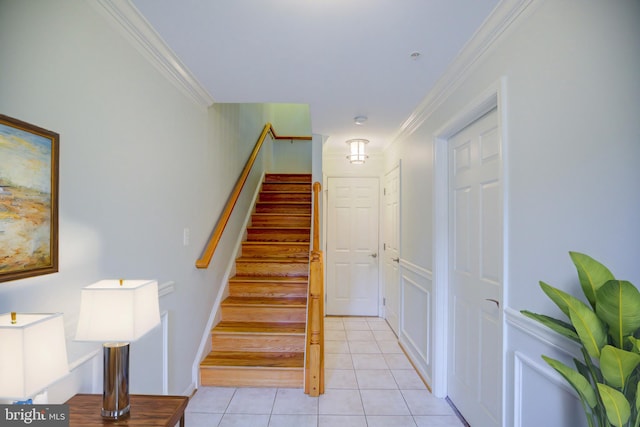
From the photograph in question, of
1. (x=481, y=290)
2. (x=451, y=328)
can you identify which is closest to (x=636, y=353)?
(x=481, y=290)

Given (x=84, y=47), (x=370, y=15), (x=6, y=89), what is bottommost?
(x=6, y=89)

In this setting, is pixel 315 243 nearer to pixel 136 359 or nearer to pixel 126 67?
pixel 136 359

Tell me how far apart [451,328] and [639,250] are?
5.44ft

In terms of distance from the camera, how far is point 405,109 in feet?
9.57

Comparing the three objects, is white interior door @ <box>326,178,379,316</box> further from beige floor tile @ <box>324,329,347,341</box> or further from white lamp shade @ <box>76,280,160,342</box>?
white lamp shade @ <box>76,280,160,342</box>

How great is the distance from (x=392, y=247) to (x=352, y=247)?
701 mm

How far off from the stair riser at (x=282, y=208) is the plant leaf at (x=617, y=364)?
13.3ft

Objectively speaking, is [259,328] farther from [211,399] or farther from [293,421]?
[293,421]

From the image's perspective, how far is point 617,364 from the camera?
2.49 ft

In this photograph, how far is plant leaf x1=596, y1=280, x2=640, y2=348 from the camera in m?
0.77

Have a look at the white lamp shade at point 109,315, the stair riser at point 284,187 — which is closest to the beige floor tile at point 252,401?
the white lamp shade at point 109,315

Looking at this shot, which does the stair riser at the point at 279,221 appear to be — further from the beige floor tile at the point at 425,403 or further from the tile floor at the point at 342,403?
the beige floor tile at the point at 425,403

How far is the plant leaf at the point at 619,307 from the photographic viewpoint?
77 cm

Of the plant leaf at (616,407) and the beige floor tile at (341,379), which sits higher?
the plant leaf at (616,407)
